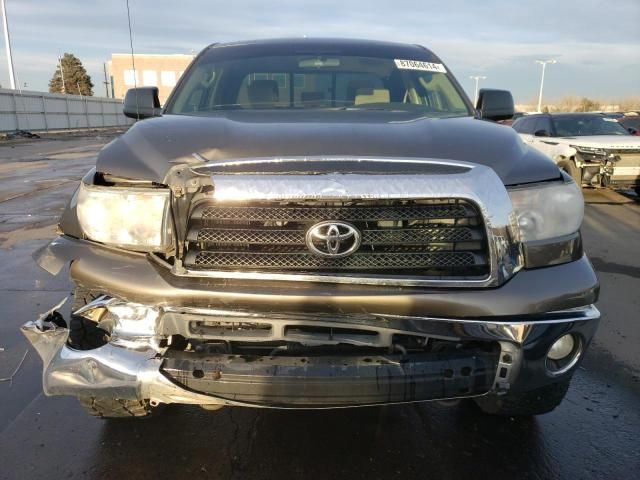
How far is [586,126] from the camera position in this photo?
10.8 metres

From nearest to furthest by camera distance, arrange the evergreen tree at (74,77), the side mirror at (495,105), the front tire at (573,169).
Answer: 1. the side mirror at (495,105)
2. the front tire at (573,169)
3. the evergreen tree at (74,77)

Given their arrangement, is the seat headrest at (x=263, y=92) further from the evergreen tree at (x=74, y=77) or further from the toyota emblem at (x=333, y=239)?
the evergreen tree at (x=74, y=77)

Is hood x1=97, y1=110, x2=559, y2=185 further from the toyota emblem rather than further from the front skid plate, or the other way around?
the front skid plate

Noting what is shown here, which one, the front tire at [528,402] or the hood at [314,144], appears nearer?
the hood at [314,144]

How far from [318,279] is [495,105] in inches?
89.1

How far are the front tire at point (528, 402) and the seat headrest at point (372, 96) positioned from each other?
6.29 feet

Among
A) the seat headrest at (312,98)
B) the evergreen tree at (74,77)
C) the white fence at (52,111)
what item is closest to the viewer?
the seat headrest at (312,98)

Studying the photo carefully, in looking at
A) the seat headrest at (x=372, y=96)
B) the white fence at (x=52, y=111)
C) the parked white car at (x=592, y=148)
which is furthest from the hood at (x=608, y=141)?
the white fence at (x=52, y=111)

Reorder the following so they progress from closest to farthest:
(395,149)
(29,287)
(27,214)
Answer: (395,149), (29,287), (27,214)

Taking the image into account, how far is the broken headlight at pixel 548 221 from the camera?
2.06 meters

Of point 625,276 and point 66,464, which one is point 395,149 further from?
point 625,276

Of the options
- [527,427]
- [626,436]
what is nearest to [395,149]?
[527,427]

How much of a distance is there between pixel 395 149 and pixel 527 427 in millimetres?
1693

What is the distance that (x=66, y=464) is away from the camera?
7.83 ft
